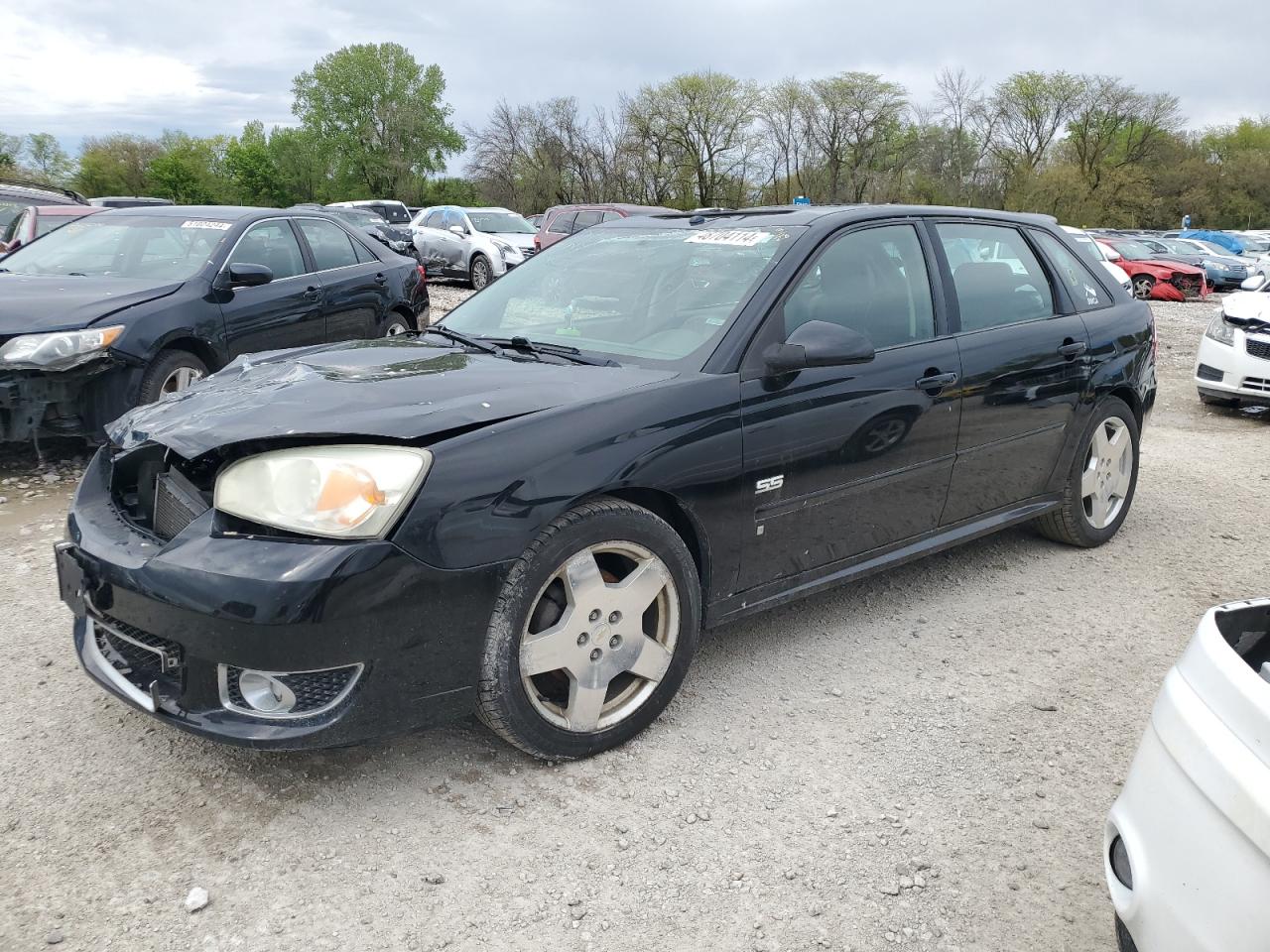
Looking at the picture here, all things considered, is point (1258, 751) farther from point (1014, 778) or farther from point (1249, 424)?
point (1249, 424)

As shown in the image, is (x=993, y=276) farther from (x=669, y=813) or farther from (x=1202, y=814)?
(x=1202, y=814)

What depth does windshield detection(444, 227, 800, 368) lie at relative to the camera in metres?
3.38

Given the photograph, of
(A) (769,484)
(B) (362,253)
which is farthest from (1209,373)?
(A) (769,484)

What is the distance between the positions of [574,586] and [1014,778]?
140 centimetres

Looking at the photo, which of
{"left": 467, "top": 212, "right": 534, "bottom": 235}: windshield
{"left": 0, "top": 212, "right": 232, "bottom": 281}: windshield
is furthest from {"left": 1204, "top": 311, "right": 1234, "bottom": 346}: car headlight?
{"left": 467, "top": 212, "right": 534, "bottom": 235}: windshield

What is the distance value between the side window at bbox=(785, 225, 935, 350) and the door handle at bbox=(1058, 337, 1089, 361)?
88cm

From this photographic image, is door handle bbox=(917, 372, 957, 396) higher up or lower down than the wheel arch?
higher up

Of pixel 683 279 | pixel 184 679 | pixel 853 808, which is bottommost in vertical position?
pixel 853 808

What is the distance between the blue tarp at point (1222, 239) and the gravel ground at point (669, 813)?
36.8 metres

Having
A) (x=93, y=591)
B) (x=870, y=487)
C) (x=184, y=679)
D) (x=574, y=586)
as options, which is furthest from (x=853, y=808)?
(x=93, y=591)

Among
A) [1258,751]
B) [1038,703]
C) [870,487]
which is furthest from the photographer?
[870,487]

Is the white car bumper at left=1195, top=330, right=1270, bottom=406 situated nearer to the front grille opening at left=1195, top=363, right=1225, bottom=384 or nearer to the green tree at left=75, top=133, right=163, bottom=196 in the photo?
the front grille opening at left=1195, top=363, right=1225, bottom=384

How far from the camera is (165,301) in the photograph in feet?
19.6

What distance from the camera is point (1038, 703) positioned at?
3.39m
